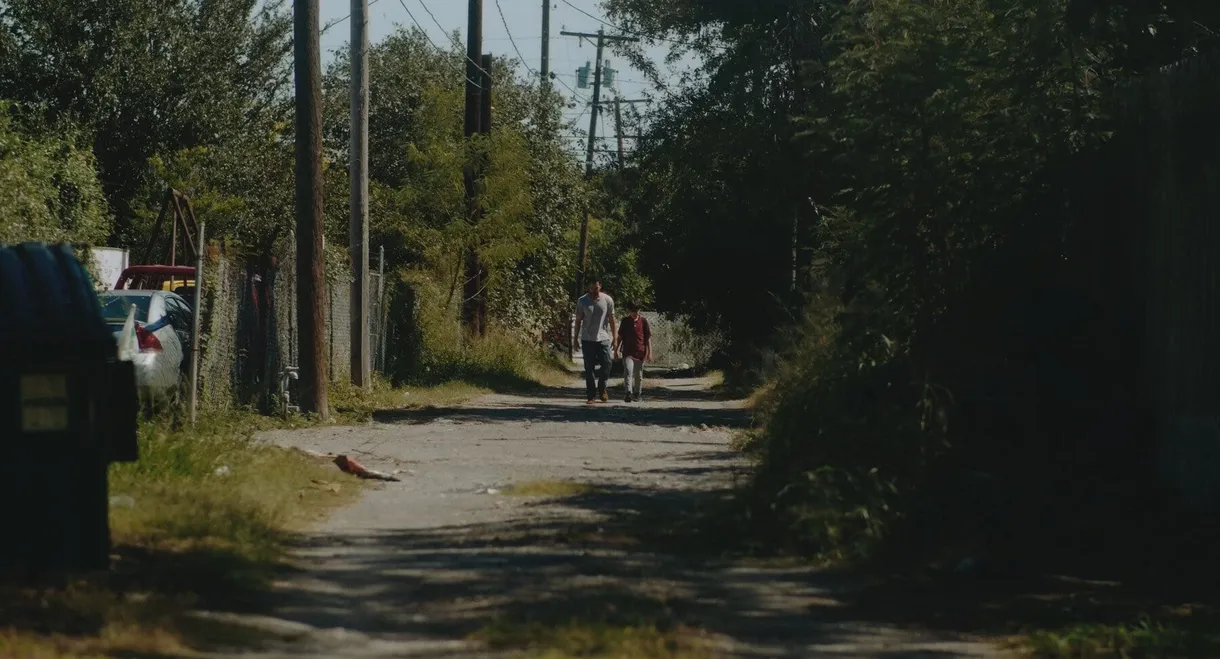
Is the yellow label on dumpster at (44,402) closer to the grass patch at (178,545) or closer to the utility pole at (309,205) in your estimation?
the grass patch at (178,545)

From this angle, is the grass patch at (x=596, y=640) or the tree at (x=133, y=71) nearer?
the grass patch at (x=596, y=640)

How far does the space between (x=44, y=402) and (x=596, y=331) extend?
16.5 m

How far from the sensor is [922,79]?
11445 mm

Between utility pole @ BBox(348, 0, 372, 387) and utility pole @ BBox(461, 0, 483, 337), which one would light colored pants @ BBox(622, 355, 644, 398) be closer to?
utility pole @ BBox(348, 0, 372, 387)

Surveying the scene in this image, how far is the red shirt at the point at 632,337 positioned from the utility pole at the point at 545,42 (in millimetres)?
23179

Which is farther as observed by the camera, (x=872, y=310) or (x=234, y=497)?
(x=872, y=310)

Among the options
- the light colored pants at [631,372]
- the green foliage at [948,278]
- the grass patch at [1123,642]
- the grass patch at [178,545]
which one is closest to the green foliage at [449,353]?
the light colored pants at [631,372]

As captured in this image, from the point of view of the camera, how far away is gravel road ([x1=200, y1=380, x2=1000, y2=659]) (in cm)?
687

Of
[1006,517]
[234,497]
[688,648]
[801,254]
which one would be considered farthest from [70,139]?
[688,648]

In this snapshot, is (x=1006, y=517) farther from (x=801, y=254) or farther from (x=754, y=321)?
(x=754, y=321)

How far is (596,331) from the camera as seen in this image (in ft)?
76.9

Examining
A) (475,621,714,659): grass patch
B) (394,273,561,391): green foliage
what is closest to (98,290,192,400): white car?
(475,621,714,659): grass patch

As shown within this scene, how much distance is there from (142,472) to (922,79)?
234 inches

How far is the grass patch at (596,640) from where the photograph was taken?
6422 mm
